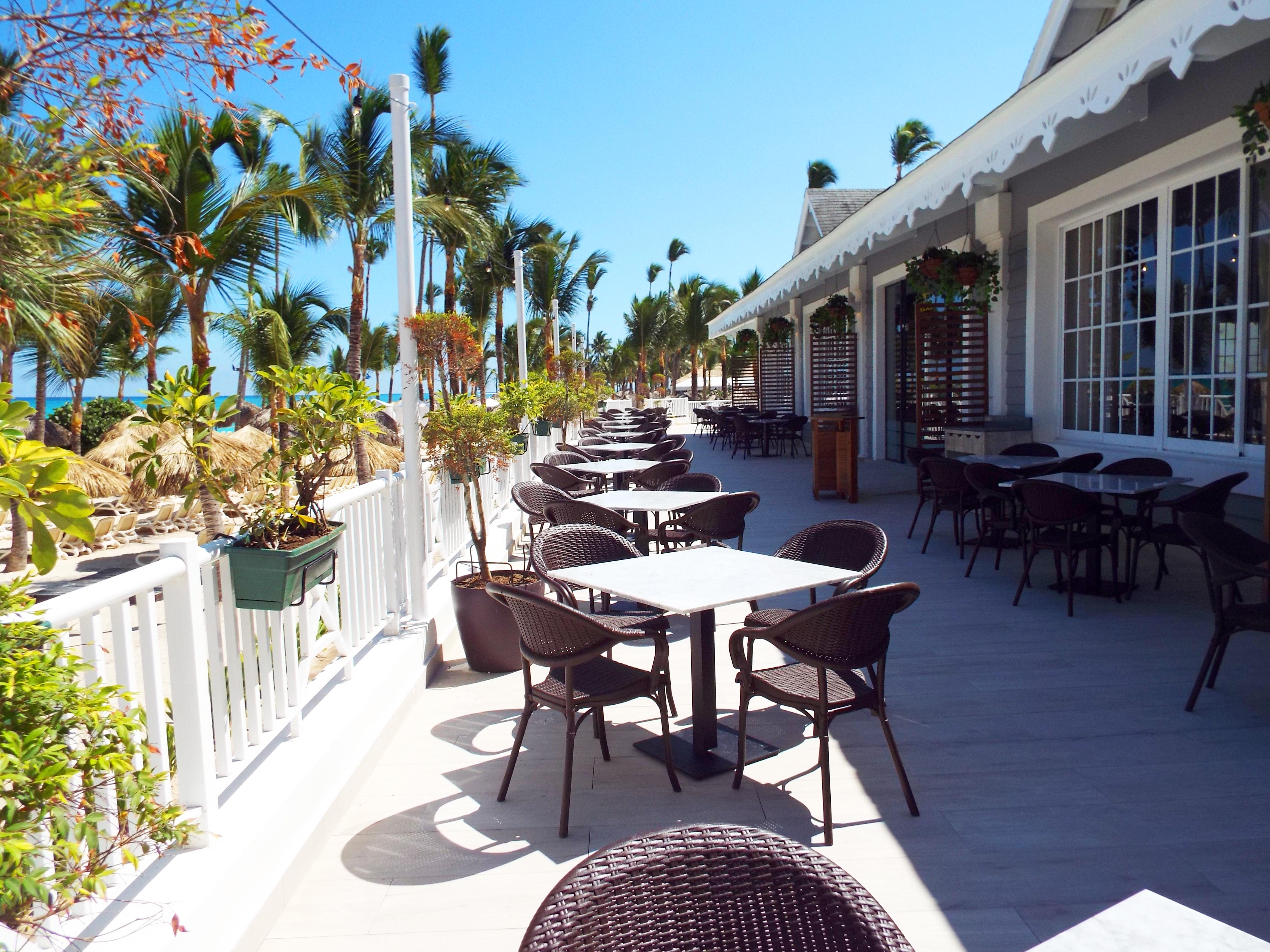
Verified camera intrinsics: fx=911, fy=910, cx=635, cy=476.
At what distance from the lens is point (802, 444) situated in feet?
56.2

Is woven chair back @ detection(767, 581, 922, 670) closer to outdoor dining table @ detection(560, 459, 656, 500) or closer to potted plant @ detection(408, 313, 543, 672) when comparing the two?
potted plant @ detection(408, 313, 543, 672)

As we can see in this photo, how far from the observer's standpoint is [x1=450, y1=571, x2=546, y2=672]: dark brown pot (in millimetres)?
4348

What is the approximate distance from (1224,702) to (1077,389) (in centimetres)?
484

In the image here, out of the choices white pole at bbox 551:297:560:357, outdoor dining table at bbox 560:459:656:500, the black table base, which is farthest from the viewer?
white pole at bbox 551:297:560:357

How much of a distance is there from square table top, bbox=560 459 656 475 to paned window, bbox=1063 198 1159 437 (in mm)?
3721

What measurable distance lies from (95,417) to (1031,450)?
21.5m

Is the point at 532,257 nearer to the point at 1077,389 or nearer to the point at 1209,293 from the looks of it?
the point at 1077,389

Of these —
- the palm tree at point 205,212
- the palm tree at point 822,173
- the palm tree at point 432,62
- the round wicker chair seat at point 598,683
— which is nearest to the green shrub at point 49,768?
the round wicker chair seat at point 598,683

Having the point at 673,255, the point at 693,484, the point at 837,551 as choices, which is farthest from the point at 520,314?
the point at 673,255

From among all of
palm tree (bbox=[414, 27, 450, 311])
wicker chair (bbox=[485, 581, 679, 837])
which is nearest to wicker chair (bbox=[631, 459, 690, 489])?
wicker chair (bbox=[485, 581, 679, 837])

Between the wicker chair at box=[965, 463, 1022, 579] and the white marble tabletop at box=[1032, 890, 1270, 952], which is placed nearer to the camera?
the white marble tabletop at box=[1032, 890, 1270, 952]

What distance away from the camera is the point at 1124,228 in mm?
7105

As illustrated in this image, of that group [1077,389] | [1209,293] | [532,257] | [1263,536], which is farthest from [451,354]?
[532,257]

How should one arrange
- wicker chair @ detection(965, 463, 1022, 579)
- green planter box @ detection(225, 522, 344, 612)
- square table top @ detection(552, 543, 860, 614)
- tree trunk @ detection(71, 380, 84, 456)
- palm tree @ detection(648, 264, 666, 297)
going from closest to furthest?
green planter box @ detection(225, 522, 344, 612) → square table top @ detection(552, 543, 860, 614) → wicker chair @ detection(965, 463, 1022, 579) → tree trunk @ detection(71, 380, 84, 456) → palm tree @ detection(648, 264, 666, 297)
